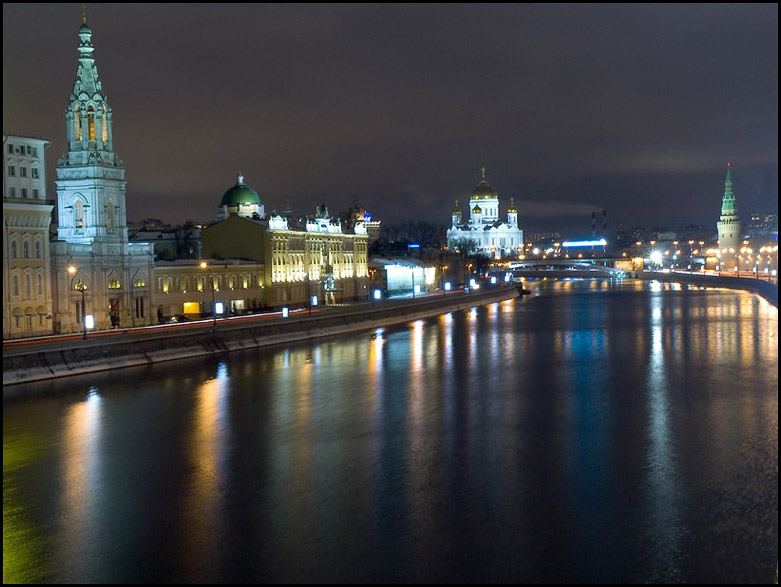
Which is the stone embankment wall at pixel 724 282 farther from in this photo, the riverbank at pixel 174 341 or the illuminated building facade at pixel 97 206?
the illuminated building facade at pixel 97 206

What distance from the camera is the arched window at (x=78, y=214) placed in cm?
3647

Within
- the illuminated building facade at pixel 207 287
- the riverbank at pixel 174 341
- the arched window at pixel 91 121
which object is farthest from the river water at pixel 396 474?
the arched window at pixel 91 121

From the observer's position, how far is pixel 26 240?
31.3m

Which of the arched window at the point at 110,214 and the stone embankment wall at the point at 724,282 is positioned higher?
the arched window at the point at 110,214

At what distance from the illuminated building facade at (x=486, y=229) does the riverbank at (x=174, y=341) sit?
86942 mm

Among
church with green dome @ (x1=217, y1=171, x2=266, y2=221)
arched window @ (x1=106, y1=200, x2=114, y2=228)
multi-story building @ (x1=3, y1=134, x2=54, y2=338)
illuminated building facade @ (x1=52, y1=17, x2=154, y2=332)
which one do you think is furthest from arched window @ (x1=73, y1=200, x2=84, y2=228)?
church with green dome @ (x1=217, y1=171, x2=266, y2=221)

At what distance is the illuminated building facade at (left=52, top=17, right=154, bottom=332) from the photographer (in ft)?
117

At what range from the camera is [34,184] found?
31688mm

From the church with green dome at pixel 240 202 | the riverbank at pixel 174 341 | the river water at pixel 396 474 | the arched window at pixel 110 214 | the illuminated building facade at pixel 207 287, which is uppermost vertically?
the church with green dome at pixel 240 202

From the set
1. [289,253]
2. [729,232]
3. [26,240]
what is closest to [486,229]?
[729,232]

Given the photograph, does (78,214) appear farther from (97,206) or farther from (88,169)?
(88,169)

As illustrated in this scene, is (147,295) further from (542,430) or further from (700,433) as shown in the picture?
(700,433)

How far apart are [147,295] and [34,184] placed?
776cm

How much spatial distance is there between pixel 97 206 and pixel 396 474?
24.2 metres
